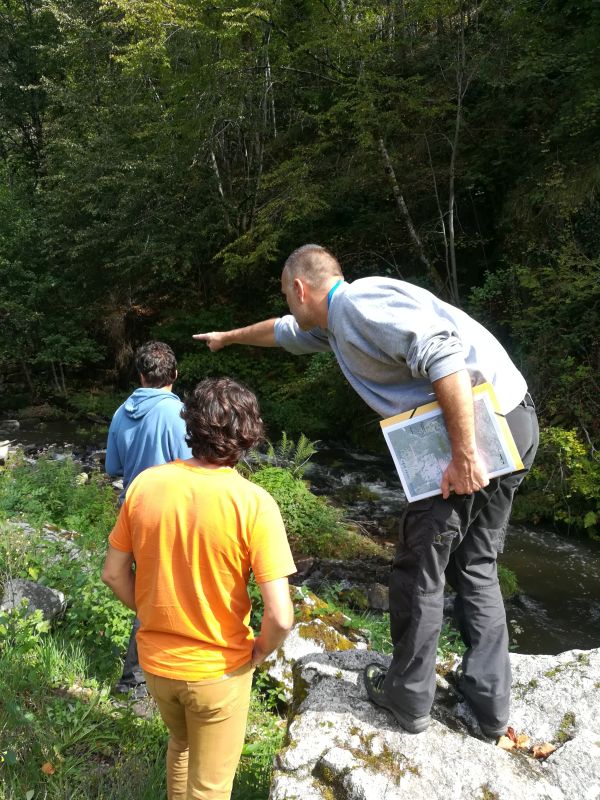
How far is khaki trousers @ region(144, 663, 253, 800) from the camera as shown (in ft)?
5.66

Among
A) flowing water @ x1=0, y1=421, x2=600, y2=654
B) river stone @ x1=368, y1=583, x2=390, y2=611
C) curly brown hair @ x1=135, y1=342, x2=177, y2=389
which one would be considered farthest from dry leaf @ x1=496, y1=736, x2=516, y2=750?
river stone @ x1=368, y1=583, x2=390, y2=611

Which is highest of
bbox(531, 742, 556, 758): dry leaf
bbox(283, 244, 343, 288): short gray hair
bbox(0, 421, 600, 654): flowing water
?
bbox(283, 244, 343, 288): short gray hair

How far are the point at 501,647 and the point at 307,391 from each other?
10891 millimetres

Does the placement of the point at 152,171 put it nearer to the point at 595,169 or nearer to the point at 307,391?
the point at 307,391

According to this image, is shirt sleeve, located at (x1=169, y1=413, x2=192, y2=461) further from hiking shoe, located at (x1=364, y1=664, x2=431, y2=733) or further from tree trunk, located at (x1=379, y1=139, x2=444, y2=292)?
tree trunk, located at (x1=379, y1=139, x2=444, y2=292)

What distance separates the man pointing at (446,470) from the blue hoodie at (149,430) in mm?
1033

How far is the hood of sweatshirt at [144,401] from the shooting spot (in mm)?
3002

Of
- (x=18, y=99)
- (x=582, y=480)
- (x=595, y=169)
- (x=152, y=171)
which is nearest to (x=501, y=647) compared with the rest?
(x=582, y=480)

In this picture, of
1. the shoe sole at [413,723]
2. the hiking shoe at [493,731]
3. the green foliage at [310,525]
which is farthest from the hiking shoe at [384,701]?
the green foliage at [310,525]

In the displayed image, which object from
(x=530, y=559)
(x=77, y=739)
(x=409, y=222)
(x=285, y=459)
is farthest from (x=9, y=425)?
(x=77, y=739)

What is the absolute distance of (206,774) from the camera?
1.77m

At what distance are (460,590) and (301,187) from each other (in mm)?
10722

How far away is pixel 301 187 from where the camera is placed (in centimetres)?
1173

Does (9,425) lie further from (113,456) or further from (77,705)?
(77,705)
